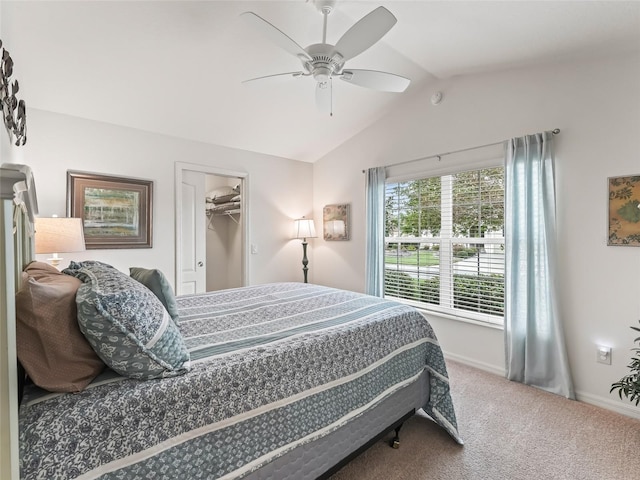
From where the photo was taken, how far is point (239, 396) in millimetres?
1187

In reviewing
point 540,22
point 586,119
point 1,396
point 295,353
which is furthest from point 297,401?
point 586,119

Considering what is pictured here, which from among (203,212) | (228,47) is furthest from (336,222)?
(228,47)

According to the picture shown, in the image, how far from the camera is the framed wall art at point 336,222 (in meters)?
4.26

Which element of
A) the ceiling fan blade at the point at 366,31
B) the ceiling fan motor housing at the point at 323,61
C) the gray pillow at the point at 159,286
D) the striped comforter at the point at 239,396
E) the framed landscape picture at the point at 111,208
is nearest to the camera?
the striped comforter at the point at 239,396

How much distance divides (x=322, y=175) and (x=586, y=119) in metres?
2.98

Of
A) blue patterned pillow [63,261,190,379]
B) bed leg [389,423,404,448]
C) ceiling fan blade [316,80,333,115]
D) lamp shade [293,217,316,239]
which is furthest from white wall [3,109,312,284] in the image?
bed leg [389,423,404,448]

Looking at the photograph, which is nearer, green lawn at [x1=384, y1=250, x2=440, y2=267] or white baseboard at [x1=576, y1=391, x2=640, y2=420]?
white baseboard at [x1=576, y1=391, x2=640, y2=420]

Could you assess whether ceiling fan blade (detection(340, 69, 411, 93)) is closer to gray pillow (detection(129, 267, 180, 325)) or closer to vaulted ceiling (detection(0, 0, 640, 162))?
vaulted ceiling (detection(0, 0, 640, 162))

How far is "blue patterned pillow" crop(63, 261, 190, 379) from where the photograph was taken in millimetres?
968

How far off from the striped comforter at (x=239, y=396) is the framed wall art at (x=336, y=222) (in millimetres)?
2130

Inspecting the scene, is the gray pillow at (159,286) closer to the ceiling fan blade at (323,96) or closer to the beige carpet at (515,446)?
the beige carpet at (515,446)

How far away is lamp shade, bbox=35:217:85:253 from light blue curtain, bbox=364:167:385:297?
9.41 feet

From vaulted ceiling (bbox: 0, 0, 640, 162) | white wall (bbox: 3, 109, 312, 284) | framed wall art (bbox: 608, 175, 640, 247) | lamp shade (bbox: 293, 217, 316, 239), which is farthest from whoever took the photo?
lamp shade (bbox: 293, 217, 316, 239)

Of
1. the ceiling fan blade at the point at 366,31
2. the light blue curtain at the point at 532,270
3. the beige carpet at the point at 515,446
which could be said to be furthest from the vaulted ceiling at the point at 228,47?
the beige carpet at the point at 515,446
